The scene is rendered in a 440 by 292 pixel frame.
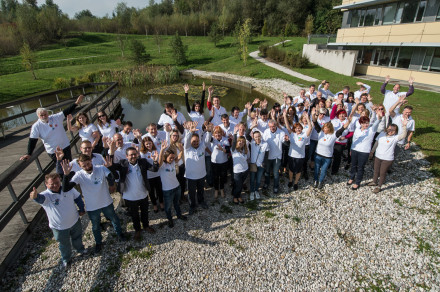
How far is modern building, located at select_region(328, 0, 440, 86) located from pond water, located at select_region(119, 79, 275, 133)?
37.0 ft

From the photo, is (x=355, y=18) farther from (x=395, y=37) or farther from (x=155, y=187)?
(x=155, y=187)

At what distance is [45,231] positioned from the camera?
5.01 meters

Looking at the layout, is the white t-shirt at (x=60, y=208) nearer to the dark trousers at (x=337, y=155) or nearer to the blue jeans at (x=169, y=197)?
the blue jeans at (x=169, y=197)

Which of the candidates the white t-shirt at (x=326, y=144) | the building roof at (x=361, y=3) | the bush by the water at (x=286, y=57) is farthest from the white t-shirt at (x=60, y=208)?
the bush by the water at (x=286, y=57)

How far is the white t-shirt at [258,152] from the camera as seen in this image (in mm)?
5898

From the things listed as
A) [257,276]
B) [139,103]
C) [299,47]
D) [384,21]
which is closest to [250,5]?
[299,47]

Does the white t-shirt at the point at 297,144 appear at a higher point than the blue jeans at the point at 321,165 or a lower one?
higher

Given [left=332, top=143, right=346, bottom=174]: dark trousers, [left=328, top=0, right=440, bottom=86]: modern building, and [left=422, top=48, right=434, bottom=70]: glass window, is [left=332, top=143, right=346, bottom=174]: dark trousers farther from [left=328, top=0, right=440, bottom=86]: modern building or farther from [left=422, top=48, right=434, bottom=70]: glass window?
[left=422, top=48, right=434, bottom=70]: glass window

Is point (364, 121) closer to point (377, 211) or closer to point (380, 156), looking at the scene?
point (380, 156)

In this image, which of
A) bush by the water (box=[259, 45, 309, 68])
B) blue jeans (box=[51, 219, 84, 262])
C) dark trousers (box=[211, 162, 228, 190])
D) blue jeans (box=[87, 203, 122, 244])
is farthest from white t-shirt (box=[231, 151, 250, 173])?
bush by the water (box=[259, 45, 309, 68])

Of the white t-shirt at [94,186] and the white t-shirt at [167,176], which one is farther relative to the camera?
the white t-shirt at [167,176]

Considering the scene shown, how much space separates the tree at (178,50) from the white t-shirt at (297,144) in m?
31.0

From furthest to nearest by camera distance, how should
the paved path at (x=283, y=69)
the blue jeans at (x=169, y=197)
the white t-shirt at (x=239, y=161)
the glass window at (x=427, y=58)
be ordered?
the paved path at (x=283, y=69)
the glass window at (x=427, y=58)
the white t-shirt at (x=239, y=161)
the blue jeans at (x=169, y=197)

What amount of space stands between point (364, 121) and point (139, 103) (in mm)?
16790
